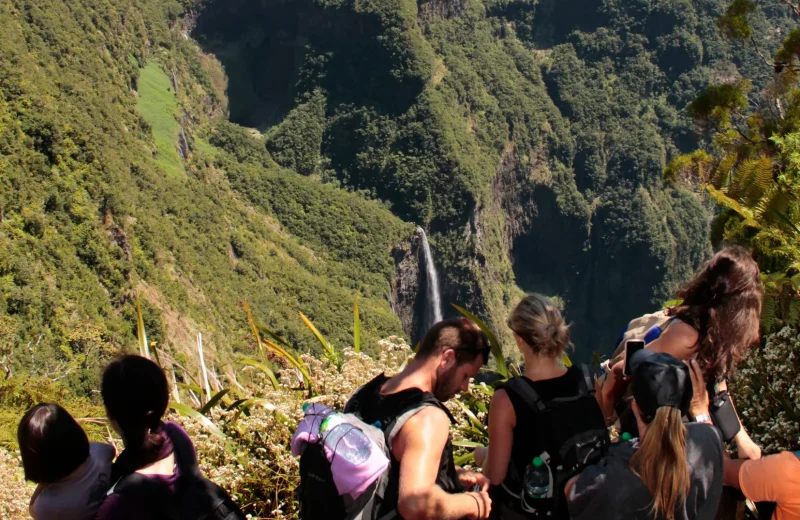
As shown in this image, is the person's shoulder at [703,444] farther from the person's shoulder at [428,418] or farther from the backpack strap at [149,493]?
the backpack strap at [149,493]

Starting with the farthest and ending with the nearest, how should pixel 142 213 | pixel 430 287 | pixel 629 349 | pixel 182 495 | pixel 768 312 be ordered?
pixel 430 287 → pixel 142 213 → pixel 768 312 → pixel 629 349 → pixel 182 495

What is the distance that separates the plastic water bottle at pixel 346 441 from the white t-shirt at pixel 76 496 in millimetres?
638

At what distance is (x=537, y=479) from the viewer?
237 centimetres

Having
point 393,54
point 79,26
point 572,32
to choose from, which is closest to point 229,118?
point 393,54

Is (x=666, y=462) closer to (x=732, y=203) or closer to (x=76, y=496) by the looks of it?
(x=76, y=496)

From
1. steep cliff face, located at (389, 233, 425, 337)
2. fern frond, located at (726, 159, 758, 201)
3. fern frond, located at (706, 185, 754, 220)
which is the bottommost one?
steep cliff face, located at (389, 233, 425, 337)

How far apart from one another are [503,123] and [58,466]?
5973 centimetres

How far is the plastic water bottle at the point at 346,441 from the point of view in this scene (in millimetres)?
2086

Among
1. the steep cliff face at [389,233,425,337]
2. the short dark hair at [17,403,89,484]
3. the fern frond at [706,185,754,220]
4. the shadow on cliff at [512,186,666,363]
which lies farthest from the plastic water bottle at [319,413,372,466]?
the shadow on cliff at [512,186,666,363]

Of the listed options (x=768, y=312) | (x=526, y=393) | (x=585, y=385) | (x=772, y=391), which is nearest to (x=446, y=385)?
(x=526, y=393)

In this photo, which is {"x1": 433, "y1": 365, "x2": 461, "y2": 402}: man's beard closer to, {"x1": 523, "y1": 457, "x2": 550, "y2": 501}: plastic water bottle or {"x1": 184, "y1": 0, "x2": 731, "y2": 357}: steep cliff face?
{"x1": 523, "y1": 457, "x2": 550, "y2": 501}: plastic water bottle

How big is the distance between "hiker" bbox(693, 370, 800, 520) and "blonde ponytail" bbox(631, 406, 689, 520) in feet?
0.85

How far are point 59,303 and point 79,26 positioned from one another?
2206 cm

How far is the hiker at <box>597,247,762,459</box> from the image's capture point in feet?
8.59
